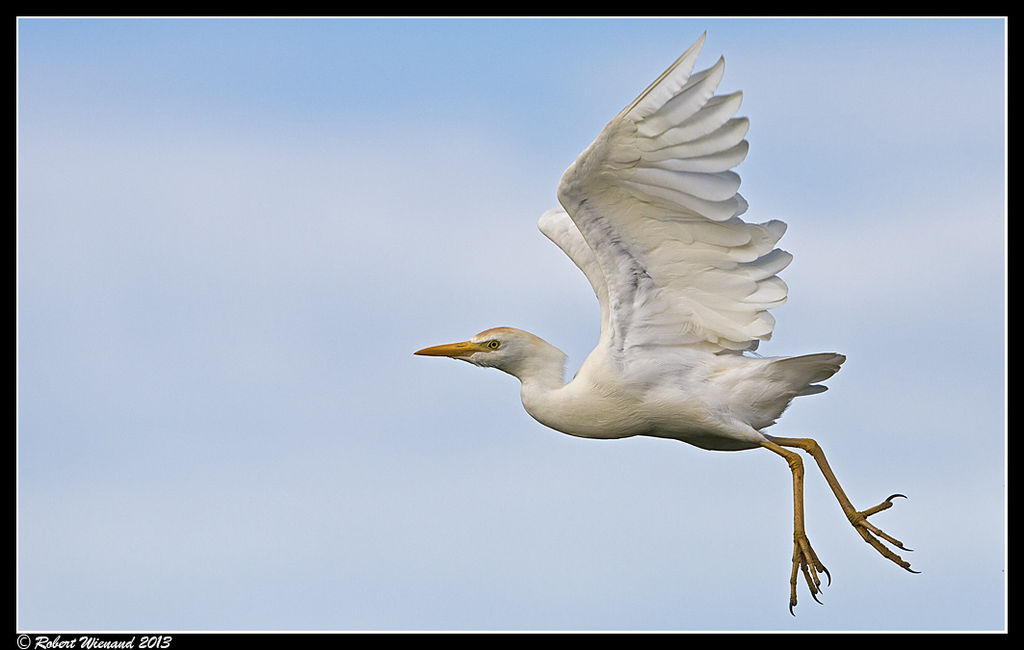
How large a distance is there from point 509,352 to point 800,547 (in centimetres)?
262

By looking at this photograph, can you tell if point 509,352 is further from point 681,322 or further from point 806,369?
point 806,369

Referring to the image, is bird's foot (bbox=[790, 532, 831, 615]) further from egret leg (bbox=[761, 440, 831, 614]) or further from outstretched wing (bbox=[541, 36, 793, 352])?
outstretched wing (bbox=[541, 36, 793, 352])

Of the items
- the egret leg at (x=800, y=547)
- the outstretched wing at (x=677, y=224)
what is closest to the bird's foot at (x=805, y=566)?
the egret leg at (x=800, y=547)

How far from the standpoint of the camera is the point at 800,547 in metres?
9.72

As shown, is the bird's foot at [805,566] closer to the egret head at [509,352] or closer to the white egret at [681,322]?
the white egret at [681,322]

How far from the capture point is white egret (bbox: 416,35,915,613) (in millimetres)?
9227

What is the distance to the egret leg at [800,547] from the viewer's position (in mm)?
9617

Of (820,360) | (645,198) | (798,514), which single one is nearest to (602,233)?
(645,198)

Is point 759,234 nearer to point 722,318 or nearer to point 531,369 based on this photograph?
point 722,318

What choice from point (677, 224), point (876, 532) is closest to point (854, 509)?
point (876, 532)

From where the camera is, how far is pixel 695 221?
9.54m

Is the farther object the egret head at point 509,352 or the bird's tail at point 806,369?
the egret head at point 509,352

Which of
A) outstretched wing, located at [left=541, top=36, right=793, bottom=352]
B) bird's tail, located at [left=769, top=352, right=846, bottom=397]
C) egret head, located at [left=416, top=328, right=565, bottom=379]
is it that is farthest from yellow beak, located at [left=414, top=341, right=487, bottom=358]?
bird's tail, located at [left=769, top=352, right=846, bottom=397]

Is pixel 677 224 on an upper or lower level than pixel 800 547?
upper
